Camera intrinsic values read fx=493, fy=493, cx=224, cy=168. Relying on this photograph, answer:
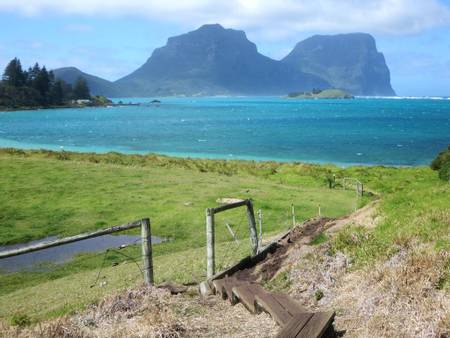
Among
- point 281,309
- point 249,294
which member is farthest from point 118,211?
point 281,309

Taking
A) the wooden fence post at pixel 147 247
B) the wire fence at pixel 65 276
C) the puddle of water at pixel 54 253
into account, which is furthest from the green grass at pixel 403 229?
the puddle of water at pixel 54 253

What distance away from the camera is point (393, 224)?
44.9 feet

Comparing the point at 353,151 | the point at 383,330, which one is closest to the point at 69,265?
the point at 383,330

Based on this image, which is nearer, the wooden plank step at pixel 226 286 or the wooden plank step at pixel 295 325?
the wooden plank step at pixel 295 325

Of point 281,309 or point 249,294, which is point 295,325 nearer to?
point 281,309

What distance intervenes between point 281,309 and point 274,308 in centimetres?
15

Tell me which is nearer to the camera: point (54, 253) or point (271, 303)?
point (271, 303)

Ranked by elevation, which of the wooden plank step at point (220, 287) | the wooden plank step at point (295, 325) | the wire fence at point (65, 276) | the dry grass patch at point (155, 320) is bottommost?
the wire fence at point (65, 276)

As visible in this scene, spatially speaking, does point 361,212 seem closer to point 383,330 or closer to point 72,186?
point 383,330

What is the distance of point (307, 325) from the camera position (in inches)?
334

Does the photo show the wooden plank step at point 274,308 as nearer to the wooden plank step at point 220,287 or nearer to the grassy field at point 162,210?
the wooden plank step at point 220,287


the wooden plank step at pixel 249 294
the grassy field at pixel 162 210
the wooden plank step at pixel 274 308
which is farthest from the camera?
the grassy field at pixel 162 210

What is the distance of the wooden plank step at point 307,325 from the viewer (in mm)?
8227

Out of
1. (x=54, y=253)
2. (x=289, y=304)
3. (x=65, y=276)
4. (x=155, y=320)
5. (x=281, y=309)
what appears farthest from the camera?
(x=54, y=253)
